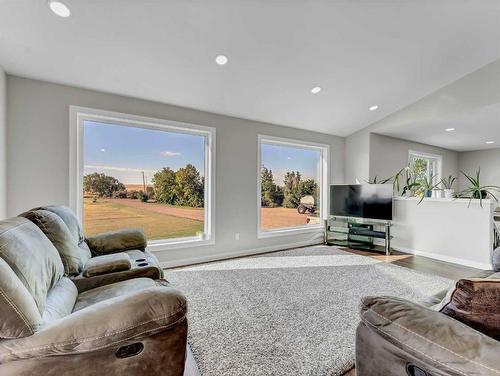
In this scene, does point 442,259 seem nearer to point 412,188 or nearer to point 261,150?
point 412,188

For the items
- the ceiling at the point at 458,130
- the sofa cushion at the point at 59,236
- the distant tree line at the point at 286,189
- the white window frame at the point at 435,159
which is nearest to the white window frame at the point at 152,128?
the distant tree line at the point at 286,189

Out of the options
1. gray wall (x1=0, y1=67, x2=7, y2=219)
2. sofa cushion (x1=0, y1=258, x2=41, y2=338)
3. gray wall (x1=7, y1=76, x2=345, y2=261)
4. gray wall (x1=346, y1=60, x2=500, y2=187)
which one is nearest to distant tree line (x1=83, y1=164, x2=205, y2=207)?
gray wall (x1=7, y1=76, x2=345, y2=261)

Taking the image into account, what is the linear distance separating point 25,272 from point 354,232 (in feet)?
16.1

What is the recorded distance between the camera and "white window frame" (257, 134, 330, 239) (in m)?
4.47

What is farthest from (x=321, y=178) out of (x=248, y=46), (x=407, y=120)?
(x=248, y=46)

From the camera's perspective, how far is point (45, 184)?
2.89m

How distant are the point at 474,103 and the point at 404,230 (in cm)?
235

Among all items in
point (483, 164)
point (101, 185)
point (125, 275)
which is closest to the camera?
point (125, 275)

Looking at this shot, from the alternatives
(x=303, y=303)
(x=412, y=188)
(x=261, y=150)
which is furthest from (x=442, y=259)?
(x=261, y=150)

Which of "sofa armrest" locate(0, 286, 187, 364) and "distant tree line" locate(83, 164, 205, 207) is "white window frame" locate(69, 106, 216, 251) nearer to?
"distant tree line" locate(83, 164, 205, 207)

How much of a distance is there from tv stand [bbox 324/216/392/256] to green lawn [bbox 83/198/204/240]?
2.72 meters

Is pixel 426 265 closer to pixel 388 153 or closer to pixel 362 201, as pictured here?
pixel 362 201

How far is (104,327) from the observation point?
1.00 meters

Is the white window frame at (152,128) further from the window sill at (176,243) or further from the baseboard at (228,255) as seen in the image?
the baseboard at (228,255)
